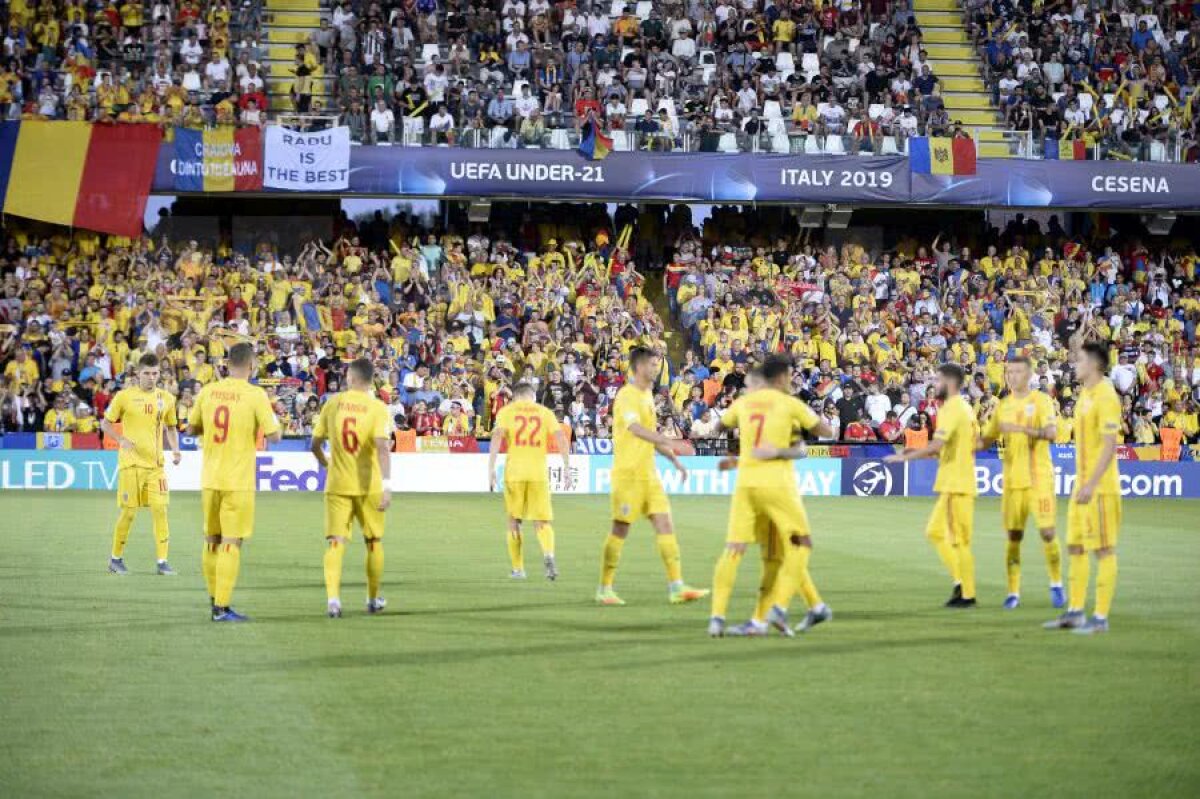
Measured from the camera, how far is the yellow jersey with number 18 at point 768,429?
11.7m

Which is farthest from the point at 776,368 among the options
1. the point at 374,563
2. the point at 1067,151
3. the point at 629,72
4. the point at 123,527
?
the point at 1067,151

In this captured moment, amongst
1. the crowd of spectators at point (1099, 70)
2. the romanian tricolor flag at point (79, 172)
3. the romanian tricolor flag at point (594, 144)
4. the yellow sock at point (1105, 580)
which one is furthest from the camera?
the crowd of spectators at point (1099, 70)

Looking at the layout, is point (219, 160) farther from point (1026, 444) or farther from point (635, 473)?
point (1026, 444)

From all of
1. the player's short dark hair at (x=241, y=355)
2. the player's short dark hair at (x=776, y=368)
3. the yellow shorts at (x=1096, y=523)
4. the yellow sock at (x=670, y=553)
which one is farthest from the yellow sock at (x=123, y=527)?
the yellow shorts at (x=1096, y=523)

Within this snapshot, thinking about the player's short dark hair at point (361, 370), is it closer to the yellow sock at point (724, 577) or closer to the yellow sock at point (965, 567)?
the yellow sock at point (724, 577)

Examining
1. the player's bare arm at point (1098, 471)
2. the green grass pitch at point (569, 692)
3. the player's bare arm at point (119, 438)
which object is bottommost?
the green grass pitch at point (569, 692)

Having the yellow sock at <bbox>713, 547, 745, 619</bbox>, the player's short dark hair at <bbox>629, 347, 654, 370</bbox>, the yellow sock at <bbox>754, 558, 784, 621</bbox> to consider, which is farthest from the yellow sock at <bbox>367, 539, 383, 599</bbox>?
the yellow sock at <bbox>754, 558, 784, 621</bbox>

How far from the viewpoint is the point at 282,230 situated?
130 ft

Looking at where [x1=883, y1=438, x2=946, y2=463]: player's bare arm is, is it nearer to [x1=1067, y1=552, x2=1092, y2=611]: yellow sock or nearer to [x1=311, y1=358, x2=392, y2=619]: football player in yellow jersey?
[x1=1067, y1=552, x2=1092, y2=611]: yellow sock

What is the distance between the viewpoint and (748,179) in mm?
38844

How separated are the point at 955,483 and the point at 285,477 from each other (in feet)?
66.2

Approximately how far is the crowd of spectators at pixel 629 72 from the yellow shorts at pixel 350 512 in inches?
1013

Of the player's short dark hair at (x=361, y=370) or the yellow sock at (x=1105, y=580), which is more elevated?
the player's short dark hair at (x=361, y=370)

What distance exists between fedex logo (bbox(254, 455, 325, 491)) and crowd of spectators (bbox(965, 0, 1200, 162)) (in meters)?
19.6
